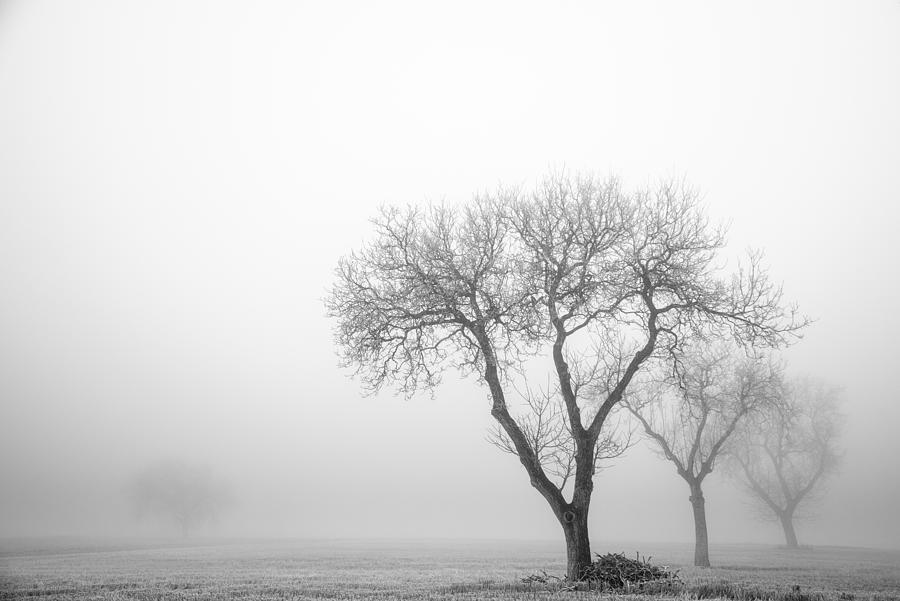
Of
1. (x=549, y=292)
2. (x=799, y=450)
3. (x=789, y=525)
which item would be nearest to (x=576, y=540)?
(x=549, y=292)

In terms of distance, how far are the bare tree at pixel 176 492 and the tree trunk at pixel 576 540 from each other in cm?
8816

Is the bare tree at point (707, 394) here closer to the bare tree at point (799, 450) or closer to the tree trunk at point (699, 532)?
the tree trunk at point (699, 532)

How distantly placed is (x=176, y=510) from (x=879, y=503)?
111672mm

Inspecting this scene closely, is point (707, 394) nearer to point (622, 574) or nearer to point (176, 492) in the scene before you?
point (622, 574)

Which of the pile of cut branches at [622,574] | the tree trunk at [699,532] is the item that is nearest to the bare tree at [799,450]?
the tree trunk at [699,532]

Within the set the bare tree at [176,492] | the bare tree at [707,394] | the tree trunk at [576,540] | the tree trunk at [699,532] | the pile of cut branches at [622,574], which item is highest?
the bare tree at [707,394]

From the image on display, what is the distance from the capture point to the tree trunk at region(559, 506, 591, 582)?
1369cm

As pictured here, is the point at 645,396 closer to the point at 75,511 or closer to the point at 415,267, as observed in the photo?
the point at 415,267

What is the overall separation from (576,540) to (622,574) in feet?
5.04

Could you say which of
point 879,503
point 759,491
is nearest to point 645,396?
point 759,491

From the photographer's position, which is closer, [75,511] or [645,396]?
[645,396]

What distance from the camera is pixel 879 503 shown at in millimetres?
78500

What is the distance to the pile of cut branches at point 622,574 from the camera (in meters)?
12.4

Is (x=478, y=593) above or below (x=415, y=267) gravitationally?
below
